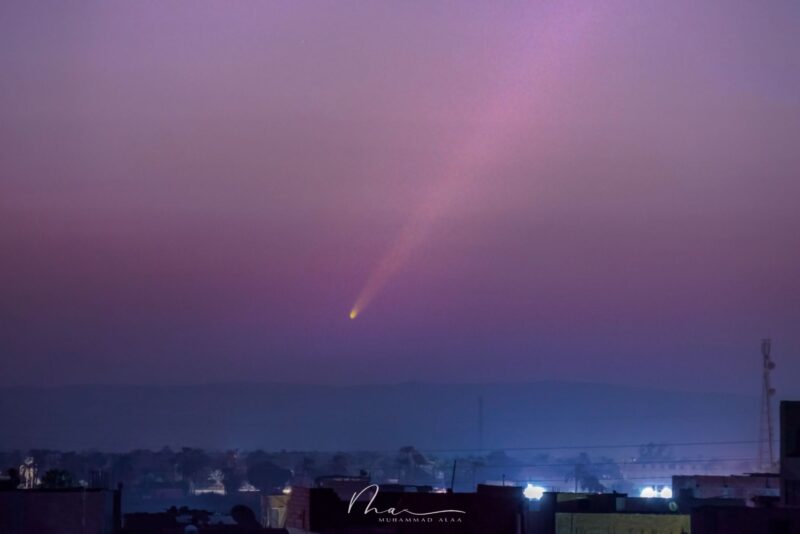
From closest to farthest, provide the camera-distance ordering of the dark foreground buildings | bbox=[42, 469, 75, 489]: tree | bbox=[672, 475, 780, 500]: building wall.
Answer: the dark foreground buildings
bbox=[42, 469, 75, 489]: tree
bbox=[672, 475, 780, 500]: building wall

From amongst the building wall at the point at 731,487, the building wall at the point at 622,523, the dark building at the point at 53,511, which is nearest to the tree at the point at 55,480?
the dark building at the point at 53,511

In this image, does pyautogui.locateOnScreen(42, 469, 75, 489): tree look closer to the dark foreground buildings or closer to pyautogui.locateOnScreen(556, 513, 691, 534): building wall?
the dark foreground buildings

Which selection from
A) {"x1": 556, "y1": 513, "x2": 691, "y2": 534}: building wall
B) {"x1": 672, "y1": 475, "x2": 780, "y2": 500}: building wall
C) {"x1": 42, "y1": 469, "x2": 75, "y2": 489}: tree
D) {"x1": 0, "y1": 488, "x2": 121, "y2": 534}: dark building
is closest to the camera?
{"x1": 0, "y1": 488, "x2": 121, "y2": 534}: dark building

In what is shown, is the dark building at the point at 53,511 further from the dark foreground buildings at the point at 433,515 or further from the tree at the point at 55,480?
the tree at the point at 55,480

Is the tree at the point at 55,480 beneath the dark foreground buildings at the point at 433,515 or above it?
above

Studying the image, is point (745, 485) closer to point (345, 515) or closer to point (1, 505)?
point (345, 515)

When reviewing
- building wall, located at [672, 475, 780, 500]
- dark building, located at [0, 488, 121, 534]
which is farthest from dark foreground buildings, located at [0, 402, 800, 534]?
building wall, located at [672, 475, 780, 500]

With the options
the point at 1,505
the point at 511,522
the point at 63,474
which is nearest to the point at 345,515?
the point at 511,522

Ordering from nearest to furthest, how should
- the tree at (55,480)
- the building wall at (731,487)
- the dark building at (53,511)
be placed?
the dark building at (53,511) → the tree at (55,480) → the building wall at (731,487)

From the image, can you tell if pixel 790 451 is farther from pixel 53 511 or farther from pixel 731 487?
pixel 731 487

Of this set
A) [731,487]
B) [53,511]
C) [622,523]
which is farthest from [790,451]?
[731,487]
